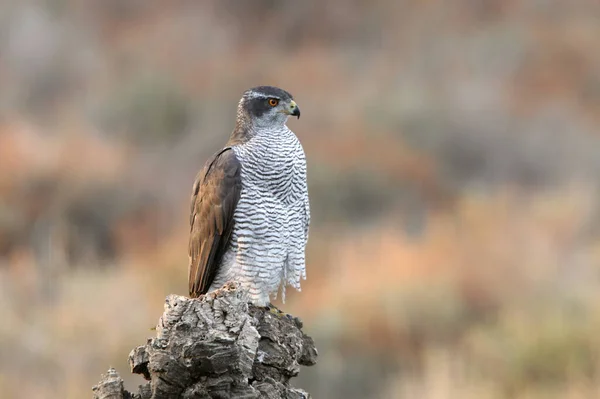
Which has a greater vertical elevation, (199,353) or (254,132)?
(254,132)

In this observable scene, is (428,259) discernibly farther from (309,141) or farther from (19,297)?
(309,141)

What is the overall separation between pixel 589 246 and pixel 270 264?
31.1 ft

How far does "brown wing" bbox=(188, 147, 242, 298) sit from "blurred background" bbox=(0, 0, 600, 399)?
12.3ft

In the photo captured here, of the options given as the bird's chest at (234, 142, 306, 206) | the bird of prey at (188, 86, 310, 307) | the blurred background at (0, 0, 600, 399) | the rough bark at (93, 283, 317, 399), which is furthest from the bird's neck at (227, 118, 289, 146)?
the blurred background at (0, 0, 600, 399)

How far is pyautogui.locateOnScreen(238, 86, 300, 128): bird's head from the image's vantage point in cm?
661

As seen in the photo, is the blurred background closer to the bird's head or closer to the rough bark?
the bird's head

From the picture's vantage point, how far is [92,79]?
25.3 metres

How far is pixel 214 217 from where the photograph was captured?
646cm

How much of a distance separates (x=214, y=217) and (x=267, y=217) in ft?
1.09

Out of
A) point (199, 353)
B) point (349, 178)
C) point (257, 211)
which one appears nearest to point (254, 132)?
point (257, 211)

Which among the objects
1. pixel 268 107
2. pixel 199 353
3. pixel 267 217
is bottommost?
pixel 199 353

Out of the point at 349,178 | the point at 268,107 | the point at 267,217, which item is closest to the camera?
the point at 267,217

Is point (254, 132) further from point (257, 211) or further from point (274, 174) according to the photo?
point (257, 211)

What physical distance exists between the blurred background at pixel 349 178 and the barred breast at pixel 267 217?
3912 millimetres
